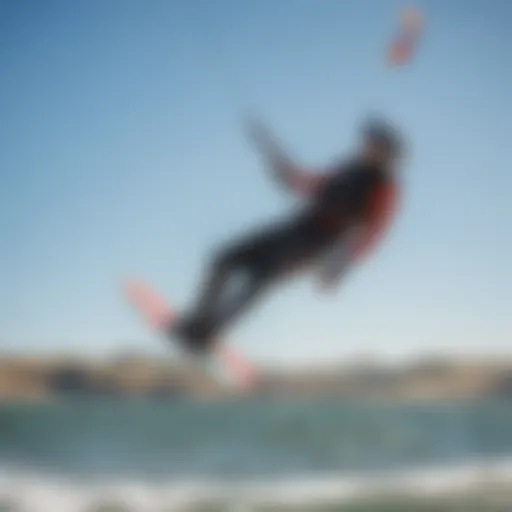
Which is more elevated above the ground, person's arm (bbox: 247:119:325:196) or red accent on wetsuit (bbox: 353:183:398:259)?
person's arm (bbox: 247:119:325:196)

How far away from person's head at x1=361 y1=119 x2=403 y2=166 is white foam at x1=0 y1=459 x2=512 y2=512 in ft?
8.28

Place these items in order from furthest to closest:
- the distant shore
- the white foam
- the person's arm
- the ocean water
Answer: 1. the ocean water
2. the white foam
3. the distant shore
4. the person's arm

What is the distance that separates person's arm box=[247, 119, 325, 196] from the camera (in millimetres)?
3654

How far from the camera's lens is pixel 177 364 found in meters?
3.99

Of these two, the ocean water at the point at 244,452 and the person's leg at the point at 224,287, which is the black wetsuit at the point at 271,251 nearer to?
the person's leg at the point at 224,287

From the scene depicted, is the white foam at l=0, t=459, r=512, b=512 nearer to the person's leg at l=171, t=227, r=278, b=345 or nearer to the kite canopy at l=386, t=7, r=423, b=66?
the person's leg at l=171, t=227, r=278, b=345

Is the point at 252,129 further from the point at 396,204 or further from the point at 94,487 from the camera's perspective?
the point at 94,487

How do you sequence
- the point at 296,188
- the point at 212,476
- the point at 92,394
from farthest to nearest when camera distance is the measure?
the point at 212,476 → the point at 92,394 → the point at 296,188

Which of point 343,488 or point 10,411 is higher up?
point 10,411

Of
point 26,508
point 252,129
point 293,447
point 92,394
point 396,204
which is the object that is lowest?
point 26,508

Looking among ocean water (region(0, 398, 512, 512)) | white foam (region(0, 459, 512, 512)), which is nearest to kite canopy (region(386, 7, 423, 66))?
ocean water (region(0, 398, 512, 512))

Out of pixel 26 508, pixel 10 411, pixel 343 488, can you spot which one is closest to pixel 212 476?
pixel 343 488

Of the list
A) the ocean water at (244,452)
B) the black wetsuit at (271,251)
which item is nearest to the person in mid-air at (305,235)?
A: the black wetsuit at (271,251)

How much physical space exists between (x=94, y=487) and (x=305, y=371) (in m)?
2.48
